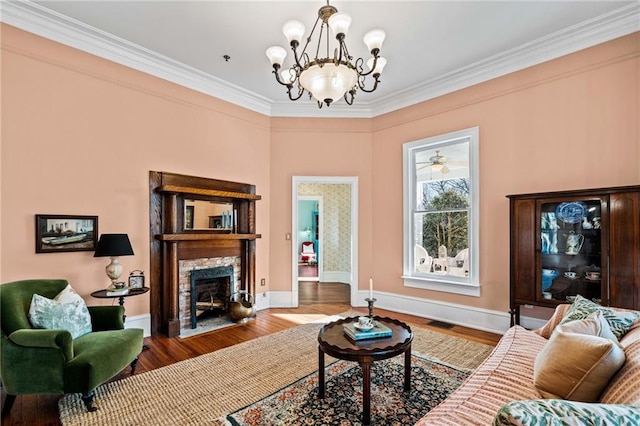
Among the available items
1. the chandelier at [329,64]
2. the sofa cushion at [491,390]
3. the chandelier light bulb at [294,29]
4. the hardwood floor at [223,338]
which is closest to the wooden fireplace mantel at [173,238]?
the hardwood floor at [223,338]

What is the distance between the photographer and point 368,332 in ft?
8.02

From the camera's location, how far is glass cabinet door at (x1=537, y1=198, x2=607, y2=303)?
3061 mm

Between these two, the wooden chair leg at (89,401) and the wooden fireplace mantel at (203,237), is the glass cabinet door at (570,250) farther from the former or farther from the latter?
the wooden chair leg at (89,401)

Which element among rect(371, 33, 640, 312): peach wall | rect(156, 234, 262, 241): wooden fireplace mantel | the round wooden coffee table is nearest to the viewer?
the round wooden coffee table

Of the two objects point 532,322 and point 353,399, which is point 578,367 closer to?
point 353,399

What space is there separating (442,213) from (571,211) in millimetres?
1629

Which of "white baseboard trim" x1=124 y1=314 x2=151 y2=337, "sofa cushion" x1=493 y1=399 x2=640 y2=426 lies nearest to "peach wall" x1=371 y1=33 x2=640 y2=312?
"sofa cushion" x1=493 y1=399 x2=640 y2=426

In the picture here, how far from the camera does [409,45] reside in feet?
11.9

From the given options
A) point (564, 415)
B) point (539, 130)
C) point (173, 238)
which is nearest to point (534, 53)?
point (539, 130)

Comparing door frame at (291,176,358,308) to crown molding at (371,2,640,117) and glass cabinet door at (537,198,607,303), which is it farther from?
glass cabinet door at (537,198,607,303)

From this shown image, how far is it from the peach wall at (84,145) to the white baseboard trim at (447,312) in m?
3.46

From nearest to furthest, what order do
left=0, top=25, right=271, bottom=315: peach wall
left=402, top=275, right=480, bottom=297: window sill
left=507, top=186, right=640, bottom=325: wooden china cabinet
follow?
left=507, top=186, right=640, bottom=325: wooden china cabinet, left=0, top=25, right=271, bottom=315: peach wall, left=402, top=275, right=480, bottom=297: window sill

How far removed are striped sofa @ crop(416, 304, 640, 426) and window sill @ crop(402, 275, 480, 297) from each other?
1.84 m

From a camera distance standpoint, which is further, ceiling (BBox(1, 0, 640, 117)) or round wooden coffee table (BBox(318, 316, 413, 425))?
ceiling (BBox(1, 0, 640, 117))
